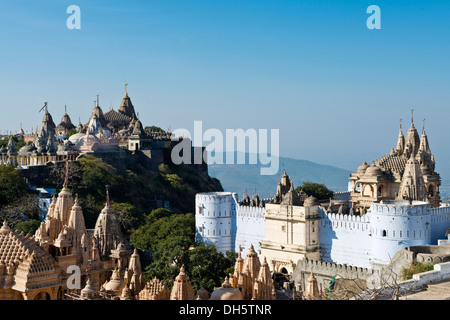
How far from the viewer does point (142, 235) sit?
45.3 m

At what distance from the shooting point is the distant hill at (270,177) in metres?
113

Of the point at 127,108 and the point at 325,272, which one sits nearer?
the point at 325,272

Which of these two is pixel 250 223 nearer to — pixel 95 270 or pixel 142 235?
pixel 142 235

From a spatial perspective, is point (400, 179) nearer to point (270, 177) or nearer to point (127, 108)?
point (127, 108)

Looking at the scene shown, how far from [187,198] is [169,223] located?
2129 centimetres

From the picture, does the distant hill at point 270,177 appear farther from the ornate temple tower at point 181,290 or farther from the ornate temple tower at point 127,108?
the ornate temple tower at point 181,290

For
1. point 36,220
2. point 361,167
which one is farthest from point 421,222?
point 36,220

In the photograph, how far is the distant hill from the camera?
11281 centimetres

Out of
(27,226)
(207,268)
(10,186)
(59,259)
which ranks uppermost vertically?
(10,186)

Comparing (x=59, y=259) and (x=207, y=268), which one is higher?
(x=59, y=259)

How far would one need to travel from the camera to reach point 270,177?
12588 cm

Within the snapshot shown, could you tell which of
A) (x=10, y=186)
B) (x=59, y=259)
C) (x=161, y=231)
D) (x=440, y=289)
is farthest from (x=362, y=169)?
(x=59, y=259)

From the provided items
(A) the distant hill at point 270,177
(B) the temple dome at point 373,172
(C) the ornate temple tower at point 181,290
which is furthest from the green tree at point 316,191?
(A) the distant hill at point 270,177

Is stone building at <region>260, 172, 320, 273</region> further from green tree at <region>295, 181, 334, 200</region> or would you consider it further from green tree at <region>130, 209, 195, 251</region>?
green tree at <region>295, 181, 334, 200</region>
